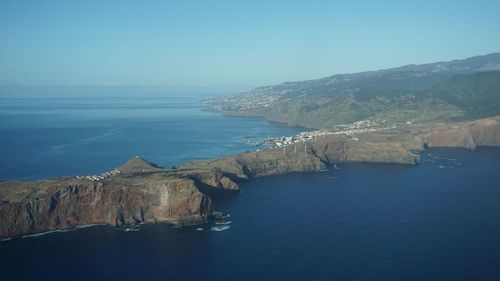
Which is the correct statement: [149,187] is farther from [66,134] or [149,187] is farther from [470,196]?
[66,134]

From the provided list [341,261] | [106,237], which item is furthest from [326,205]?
[106,237]

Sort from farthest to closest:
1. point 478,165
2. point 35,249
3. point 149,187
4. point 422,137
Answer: point 422,137 < point 478,165 < point 149,187 < point 35,249

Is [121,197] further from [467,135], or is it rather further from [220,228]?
[467,135]

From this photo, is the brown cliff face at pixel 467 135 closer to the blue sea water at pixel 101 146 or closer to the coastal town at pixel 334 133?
the coastal town at pixel 334 133

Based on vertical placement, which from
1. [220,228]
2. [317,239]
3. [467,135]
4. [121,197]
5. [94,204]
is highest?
[467,135]

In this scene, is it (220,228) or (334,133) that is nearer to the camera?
(220,228)

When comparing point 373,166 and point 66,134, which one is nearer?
point 373,166

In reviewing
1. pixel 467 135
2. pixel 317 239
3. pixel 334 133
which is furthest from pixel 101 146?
pixel 467 135

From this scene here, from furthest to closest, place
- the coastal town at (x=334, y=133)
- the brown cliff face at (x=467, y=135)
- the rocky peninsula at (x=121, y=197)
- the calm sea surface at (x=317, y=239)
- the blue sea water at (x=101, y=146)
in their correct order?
1. the coastal town at (x=334, y=133)
2. the brown cliff face at (x=467, y=135)
3. the blue sea water at (x=101, y=146)
4. the rocky peninsula at (x=121, y=197)
5. the calm sea surface at (x=317, y=239)

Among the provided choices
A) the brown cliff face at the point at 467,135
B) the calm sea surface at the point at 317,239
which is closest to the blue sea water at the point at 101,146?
the calm sea surface at the point at 317,239

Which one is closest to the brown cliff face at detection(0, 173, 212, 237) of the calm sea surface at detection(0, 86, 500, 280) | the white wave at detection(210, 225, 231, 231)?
the calm sea surface at detection(0, 86, 500, 280)

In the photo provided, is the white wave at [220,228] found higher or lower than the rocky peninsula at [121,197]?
lower
